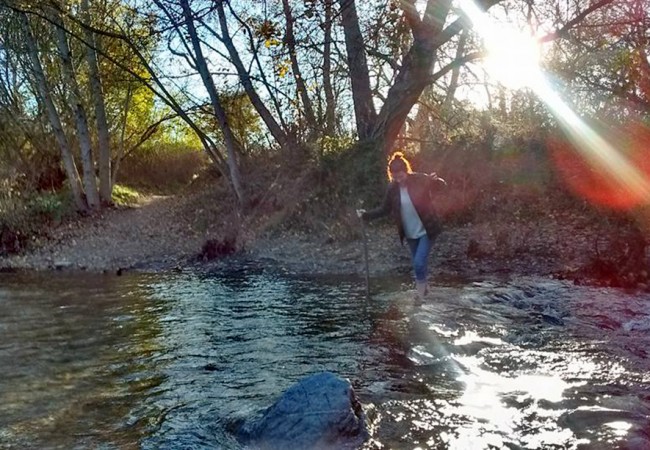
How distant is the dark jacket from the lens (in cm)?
1052

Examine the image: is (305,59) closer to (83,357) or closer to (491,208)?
(491,208)

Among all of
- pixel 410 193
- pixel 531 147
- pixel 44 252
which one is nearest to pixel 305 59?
pixel 531 147

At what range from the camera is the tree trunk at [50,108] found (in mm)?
26188

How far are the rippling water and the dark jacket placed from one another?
4.14ft

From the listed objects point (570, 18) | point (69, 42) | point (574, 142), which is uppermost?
point (69, 42)

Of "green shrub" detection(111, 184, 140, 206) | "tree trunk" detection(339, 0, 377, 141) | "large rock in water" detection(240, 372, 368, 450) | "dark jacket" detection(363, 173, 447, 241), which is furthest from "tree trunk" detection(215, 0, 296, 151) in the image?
"large rock in water" detection(240, 372, 368, 450)

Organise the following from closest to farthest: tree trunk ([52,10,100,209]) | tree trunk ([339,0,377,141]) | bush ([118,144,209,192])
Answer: tree trunk ([339,0,377,141]), tree trunk ([52,10,100,209]), bush ([118,144,209,192])

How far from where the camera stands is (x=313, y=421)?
5.33m

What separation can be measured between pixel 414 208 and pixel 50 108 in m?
21.1

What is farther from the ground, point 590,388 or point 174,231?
point 174,231

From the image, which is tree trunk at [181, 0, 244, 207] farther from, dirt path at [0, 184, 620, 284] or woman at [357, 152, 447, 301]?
woman at [357, 152, 447, 301]

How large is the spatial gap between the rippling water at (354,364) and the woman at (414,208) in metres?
0.81

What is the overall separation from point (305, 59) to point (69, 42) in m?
12.1

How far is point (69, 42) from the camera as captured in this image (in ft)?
92.7
